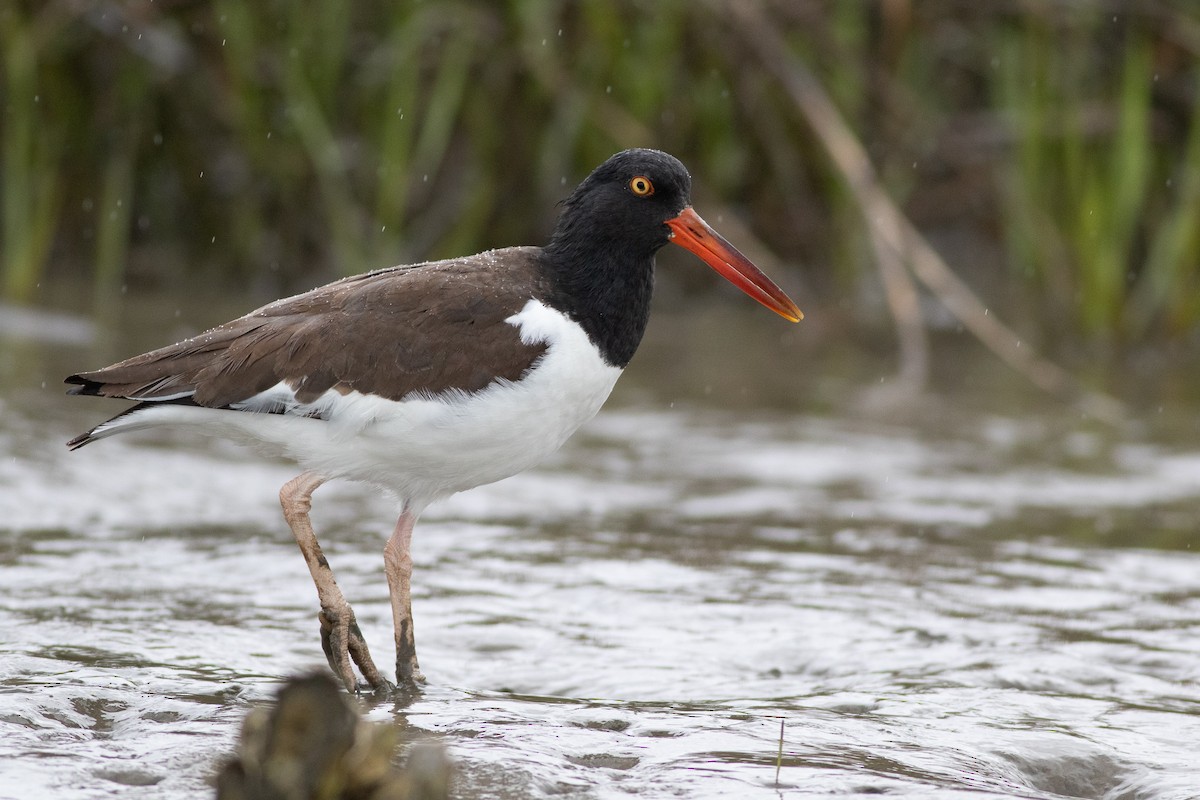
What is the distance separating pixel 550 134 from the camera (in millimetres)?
8836

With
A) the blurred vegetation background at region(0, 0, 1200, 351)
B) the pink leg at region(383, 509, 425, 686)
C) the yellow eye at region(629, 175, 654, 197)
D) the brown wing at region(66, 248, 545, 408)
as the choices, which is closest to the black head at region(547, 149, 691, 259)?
the yellow eye at region(629, 175, 654, 197)

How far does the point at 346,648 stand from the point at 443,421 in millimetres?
626

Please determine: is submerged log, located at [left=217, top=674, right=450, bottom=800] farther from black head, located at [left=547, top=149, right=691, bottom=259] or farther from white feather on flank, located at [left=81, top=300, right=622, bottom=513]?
black head, located at [left=547, top=149, right=691, bottom=259]

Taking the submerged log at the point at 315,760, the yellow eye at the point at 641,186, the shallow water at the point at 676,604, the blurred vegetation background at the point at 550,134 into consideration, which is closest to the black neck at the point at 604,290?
the yellow eye at the point at 641,186

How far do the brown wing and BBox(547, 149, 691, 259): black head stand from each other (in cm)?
20

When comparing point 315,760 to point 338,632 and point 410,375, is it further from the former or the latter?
point 410,375

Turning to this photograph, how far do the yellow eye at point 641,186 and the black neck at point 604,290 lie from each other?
0.16 m

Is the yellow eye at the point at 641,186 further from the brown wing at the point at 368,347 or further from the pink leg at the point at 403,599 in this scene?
the pink leg at the point at 403,599

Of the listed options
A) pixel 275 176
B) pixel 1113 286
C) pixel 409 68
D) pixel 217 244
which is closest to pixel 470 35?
pixel 409 68

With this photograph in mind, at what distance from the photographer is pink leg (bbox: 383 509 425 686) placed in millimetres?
3961

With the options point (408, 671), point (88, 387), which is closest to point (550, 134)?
point (88, 387)

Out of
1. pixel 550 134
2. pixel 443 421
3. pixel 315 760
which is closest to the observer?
pixel 315 760

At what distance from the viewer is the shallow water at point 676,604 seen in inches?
129

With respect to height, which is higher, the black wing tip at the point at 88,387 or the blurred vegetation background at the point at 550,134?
the blurred vegetation background at the point at 550,134
